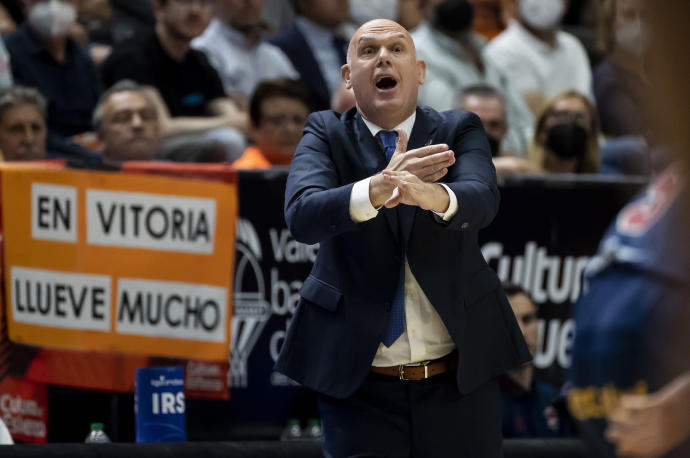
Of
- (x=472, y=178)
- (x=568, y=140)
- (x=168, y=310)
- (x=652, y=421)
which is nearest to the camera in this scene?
(x=652, y=421)

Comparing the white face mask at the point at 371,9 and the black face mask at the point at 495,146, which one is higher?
the white face mask at the point at 371,9

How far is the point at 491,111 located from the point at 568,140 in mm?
490

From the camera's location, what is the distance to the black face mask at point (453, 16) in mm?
7020

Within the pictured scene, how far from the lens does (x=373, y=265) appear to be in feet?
9.31

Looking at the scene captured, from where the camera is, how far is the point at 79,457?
14.4 feet

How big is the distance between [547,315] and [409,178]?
3.12 meters

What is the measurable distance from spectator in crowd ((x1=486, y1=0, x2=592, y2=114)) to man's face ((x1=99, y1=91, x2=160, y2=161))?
2530mm

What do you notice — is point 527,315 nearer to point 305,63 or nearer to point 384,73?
point 305,63

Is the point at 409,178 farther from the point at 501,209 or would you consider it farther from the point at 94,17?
the point at 94,17

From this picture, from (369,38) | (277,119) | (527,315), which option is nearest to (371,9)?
(277,119)

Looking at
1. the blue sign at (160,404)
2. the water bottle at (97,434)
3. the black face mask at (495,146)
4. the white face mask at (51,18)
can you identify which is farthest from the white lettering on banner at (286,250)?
the white face mask at (51,18)

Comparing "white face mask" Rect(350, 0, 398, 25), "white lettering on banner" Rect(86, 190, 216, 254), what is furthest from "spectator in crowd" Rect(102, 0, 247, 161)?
"white face mask" Rect(350, 0, 398, 25)

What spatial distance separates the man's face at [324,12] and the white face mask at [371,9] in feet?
1.63

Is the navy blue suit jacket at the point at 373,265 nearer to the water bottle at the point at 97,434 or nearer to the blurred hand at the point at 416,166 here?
the blurred hand at the point at 416,166
